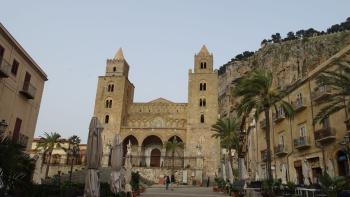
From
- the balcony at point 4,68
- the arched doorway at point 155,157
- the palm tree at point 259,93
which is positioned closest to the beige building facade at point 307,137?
the palm tree at point 259,93

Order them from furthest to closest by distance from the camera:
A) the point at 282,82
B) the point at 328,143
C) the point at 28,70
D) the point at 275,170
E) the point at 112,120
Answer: the point at 282,82 < the point at 112,120 < the point at 275,170 < the point at 28,70 < the point at 328,143

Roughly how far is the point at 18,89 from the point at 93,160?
14.2 meters

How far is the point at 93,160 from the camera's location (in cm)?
1159

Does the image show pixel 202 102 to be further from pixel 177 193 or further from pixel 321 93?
pixel 321 93

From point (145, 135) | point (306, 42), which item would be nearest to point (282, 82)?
point (306, 42)

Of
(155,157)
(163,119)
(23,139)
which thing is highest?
(163,119)

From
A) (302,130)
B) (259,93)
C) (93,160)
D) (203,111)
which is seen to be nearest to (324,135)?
(302,130)

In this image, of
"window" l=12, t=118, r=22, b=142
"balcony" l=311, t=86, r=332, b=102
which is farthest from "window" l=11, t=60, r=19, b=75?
"balcony" l=311, t=86, r=332, b=102

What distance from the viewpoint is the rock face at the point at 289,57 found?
3234 inches

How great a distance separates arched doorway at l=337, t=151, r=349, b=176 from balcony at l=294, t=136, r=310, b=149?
282 cm

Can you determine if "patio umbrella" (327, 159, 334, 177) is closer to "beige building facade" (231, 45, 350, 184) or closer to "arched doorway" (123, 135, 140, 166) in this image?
"beige building facade" (231, 45, 350, 184)

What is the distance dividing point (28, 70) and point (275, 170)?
2393cm

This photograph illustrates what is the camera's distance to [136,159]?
179ft

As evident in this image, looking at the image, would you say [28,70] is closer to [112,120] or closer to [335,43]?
[112,120]
